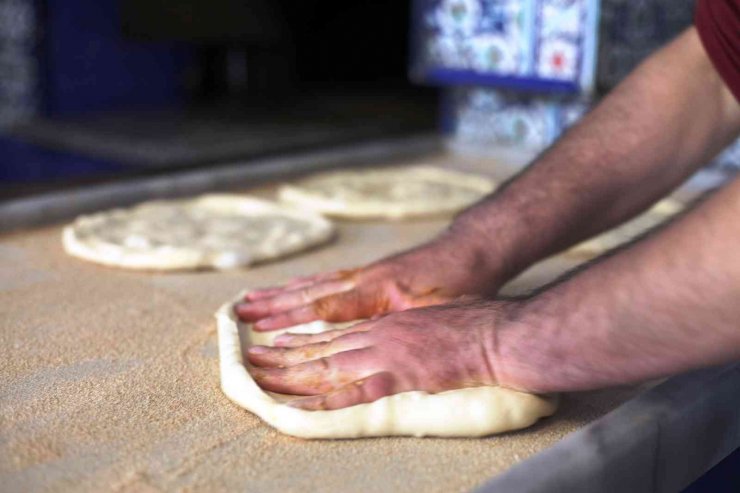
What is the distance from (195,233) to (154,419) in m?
1.01

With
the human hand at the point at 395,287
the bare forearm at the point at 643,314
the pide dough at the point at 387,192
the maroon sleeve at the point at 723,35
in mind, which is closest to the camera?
the bare forearm at the point at 643,314

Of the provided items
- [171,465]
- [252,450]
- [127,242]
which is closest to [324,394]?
[252,450]

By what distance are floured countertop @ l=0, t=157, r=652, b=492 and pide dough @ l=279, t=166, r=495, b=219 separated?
67cm

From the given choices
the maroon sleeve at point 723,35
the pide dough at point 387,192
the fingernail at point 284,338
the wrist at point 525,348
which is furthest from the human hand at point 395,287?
the pide dough at point 387,192

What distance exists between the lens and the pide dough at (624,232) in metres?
2.20

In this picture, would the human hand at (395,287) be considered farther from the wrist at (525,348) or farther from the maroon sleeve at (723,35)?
the maroon sleeve at (723,35)

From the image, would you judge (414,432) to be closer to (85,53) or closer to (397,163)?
(397,163)

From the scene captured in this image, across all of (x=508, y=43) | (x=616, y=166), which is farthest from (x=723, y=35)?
(x=508, y=43)

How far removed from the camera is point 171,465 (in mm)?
1159

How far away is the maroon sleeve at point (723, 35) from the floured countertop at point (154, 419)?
54 centimetres

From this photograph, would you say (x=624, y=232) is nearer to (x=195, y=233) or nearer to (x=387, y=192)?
(x=387, y=192)

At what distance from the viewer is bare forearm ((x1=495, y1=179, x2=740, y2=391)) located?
1.05 meters

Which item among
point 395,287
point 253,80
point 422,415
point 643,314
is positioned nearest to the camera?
point 643,314

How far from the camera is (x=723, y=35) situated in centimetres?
142
